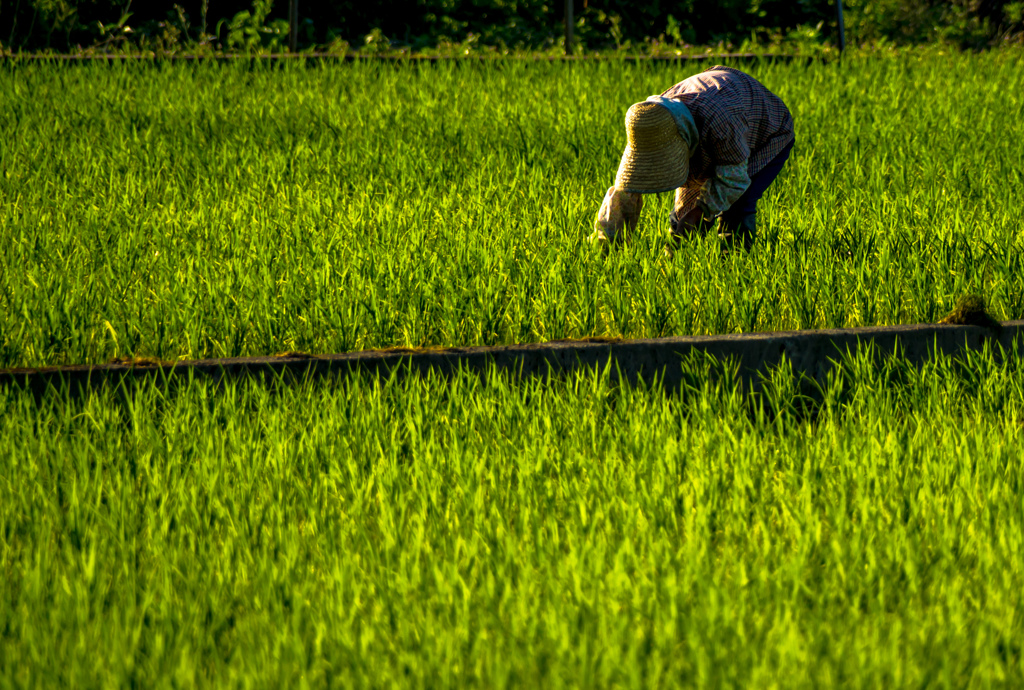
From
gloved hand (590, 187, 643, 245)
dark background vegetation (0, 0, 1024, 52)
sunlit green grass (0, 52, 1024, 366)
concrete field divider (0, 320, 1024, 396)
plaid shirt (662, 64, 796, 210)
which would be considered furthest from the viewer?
dark background vegetation (0, 0, 1024, 52)

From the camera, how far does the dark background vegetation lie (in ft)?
28.2

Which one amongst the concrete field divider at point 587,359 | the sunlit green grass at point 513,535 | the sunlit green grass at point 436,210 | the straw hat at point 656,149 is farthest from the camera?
the straw hat at point 656,149

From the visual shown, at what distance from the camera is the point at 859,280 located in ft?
10.3

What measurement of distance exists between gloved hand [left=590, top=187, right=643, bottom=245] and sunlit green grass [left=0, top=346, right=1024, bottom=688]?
102cm

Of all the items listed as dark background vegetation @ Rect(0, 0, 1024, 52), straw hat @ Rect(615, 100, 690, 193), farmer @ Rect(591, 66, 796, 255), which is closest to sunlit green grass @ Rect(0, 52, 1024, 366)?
farmer @ Rect(591, 66, 796, 255)

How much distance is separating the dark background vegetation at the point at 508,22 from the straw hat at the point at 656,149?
530 cm

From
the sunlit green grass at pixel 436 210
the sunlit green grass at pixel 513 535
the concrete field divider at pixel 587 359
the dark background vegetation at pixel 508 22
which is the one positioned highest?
the dark background vegetation at pixel 508 22

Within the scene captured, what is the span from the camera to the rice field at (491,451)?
1.61m

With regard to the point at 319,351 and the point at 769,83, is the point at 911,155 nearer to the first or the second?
the point at 769,83

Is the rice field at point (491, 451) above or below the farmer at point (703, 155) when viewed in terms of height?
below

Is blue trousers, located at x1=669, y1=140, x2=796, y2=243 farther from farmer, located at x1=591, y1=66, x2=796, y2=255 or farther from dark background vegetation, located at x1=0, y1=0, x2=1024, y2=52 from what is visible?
dark background vegetation, located at x1=0, y1=0, x2=1024, y2=52

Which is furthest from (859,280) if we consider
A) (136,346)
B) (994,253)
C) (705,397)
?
(136,346)

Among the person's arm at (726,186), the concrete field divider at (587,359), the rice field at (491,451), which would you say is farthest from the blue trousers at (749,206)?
the concrete field divider at (587,359)

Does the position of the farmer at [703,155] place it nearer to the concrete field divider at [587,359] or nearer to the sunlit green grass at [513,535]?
the concrete field divider at [587,359]
